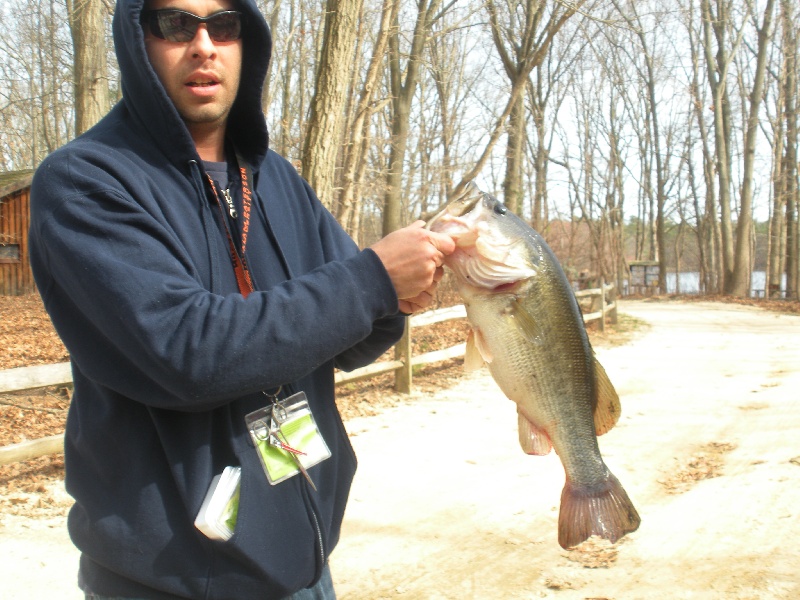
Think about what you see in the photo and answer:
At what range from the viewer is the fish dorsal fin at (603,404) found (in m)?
2.15

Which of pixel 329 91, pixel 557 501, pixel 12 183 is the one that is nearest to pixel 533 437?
pixel 557 501

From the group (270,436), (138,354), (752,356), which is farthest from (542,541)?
(752,356)

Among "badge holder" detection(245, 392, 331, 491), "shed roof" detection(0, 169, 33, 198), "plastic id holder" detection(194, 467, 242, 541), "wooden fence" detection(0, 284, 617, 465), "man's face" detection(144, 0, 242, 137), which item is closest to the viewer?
"plastic id holder" detection(194, 467, 242, 541)

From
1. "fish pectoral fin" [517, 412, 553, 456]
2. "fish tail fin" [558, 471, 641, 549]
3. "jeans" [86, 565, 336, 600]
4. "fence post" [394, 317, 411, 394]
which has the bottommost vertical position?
"fence post" [394, 317, 411, 394]

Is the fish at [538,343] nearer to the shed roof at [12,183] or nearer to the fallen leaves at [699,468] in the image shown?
the fallen leaves at [699,468]

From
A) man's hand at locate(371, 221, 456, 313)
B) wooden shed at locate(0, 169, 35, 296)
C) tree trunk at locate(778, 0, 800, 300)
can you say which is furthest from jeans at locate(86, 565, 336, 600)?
tree trunk at locate(778, 0, 800, 300)

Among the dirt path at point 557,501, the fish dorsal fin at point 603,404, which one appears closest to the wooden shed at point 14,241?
the dirt path at point 557,501

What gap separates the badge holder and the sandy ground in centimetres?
238

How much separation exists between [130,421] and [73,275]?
346mm

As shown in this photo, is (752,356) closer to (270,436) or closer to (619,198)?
(270,436)

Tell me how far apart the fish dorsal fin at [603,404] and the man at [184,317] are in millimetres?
694

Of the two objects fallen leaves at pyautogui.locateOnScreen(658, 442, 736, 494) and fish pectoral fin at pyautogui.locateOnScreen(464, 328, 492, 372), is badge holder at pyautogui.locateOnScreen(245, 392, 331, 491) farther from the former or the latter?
fallen leaves at pyautogui.locateOnScreen(658, 442, 736, 494)

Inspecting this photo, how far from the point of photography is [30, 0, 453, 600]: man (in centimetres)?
132

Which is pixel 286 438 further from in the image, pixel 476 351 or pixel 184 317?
pixel 476 351
